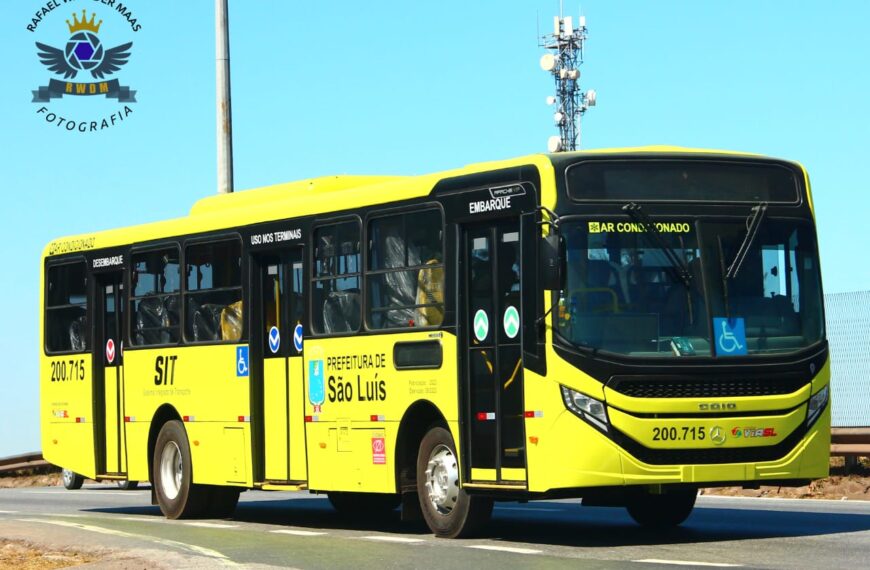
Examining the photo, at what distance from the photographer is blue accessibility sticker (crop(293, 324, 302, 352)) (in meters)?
19.1

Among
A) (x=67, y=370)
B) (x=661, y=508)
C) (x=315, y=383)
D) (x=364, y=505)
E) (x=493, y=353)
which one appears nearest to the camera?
(x=493, y=353)

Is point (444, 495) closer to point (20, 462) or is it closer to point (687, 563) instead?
point (687, 563)

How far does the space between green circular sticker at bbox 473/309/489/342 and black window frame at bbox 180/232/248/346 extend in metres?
4.60

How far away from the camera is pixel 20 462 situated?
37.8 m

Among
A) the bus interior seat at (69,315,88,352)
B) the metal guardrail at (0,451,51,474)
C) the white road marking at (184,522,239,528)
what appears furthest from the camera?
the metal guardrail at (0,451,51,474)

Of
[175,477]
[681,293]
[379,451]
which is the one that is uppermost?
[681,293]

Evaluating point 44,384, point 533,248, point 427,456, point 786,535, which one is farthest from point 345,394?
point 44,384

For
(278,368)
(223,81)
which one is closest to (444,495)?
(278,368)

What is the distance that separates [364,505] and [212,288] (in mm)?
3122

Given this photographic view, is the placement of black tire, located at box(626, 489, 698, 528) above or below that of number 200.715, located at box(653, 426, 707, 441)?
below

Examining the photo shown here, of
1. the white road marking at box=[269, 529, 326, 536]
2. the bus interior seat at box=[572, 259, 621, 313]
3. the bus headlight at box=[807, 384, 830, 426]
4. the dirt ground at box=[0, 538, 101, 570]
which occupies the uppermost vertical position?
the bus interior seat at box=[572, 259, 621, 313]

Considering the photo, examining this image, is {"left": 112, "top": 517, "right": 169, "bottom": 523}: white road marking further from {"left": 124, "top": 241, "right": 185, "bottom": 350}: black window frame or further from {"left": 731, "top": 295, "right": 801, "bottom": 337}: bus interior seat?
{"left": 731, "top": 295, "right": 801, "bottom": 337}: bus interior seat

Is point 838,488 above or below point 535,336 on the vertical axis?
below

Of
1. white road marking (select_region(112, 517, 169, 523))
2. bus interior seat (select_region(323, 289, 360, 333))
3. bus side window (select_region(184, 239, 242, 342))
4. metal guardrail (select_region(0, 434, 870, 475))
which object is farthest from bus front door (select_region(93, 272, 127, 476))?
metal guardrail (select_region(0, 434, 870, 475))
